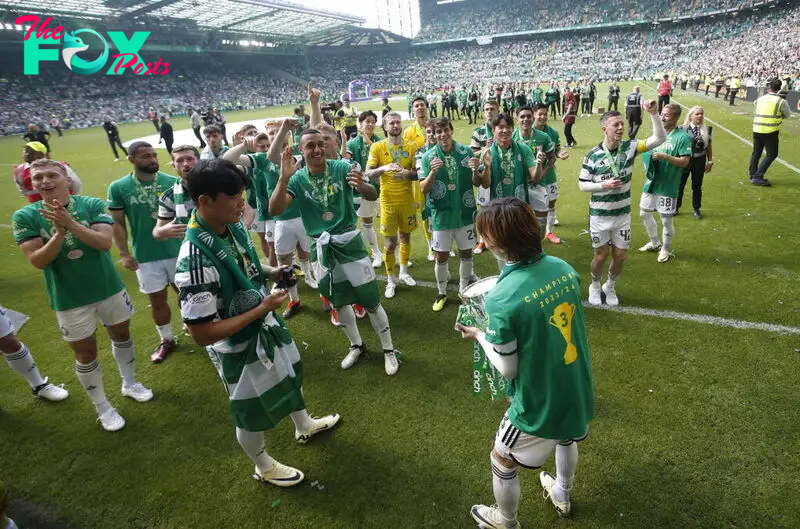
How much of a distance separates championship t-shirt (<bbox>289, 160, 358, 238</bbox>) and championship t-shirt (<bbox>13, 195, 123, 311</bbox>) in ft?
5.78

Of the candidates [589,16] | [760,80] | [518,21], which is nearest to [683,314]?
[760,80]

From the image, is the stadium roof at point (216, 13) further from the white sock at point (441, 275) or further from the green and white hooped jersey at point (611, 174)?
the green and white hooped jersey at point (611, 174)

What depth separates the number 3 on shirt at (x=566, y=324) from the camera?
2176 mm

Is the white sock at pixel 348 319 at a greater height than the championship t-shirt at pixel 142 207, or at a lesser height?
lesser

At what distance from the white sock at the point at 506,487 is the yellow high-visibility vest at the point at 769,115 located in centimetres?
1109

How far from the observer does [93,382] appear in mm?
4180

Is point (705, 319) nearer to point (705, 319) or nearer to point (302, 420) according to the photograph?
point (705, 319)

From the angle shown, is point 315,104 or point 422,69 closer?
point 315,104

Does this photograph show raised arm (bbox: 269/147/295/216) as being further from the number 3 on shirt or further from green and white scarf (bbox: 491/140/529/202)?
green and white scarf (bbox: 491/140/529/202)

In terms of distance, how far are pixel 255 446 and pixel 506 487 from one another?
6.11 feet

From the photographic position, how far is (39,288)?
7707mm

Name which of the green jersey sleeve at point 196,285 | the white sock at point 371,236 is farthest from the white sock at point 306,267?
the green jersey sleeve at point 196,285

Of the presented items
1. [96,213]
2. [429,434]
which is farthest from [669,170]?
[96,213]

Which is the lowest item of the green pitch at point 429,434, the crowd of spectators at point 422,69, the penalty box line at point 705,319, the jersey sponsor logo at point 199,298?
the green pitch at point 429,434
